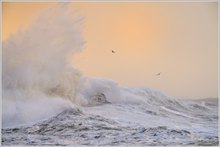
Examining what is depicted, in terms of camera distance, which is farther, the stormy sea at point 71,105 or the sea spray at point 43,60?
the sea spray at point 43,60

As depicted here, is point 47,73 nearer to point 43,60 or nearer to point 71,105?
point 43,60

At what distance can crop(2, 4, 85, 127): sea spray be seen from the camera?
27.4ft

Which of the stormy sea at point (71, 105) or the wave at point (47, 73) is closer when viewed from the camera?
the stormy sea at point (71, 105)

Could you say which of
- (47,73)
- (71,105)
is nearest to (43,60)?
(47,73)

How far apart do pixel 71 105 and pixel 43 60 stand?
4.87 ft

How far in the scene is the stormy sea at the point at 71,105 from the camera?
6227 millimetres

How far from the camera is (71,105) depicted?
8.26 meters

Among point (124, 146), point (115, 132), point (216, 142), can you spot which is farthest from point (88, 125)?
point (216, 142)

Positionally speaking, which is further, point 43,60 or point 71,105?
point 43,60

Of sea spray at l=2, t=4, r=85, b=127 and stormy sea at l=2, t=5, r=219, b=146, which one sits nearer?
stormy sea at l=2, t=5, r=219, b=146

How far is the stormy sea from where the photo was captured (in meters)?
6.23

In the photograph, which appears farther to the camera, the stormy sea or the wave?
the wave

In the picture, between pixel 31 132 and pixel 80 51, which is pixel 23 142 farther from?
pixel 80 51

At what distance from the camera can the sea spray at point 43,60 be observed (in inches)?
329
